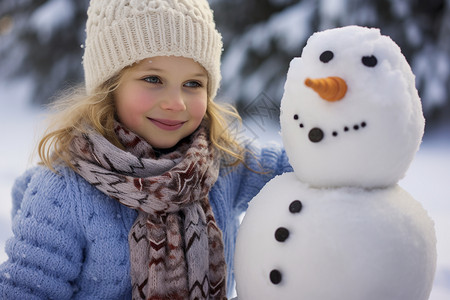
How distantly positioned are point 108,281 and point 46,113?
42cm

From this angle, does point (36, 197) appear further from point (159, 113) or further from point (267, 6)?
point (267, 6)

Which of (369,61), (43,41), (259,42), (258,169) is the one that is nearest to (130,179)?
(258,169)

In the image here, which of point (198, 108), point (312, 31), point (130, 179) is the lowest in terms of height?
point (130, 179)

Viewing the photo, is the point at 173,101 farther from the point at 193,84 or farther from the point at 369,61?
the point at 369,61

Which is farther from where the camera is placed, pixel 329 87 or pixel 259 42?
pixel 259 42

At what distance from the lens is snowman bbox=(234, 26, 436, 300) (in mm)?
521

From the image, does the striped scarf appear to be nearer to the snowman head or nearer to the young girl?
the young girl

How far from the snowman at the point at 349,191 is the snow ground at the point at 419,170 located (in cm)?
60

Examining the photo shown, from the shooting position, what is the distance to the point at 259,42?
92.7 inches

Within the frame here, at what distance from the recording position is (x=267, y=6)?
241 centimetres

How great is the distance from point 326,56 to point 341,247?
9.3 inches

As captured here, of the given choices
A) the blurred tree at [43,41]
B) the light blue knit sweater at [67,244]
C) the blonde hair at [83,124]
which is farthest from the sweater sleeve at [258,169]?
the blurred tree at [43,41]

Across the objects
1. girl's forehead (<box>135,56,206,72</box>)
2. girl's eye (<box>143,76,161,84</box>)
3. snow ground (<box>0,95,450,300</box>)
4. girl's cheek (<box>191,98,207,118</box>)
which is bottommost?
snow ground (<box>0,95,450,300</box>)

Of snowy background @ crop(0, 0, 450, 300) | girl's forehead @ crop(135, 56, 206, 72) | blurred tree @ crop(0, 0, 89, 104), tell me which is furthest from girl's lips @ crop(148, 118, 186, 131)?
blurred tree @ crop(0, 0, 89, 104)
